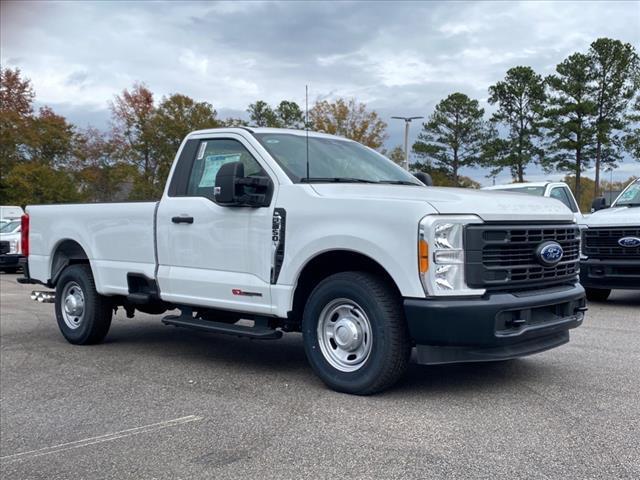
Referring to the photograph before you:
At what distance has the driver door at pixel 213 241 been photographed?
5.74 meters

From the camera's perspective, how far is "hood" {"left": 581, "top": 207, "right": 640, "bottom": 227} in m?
9.70

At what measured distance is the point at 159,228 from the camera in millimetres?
6602

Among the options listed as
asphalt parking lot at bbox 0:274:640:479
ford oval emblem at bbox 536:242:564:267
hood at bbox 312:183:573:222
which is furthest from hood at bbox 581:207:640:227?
ford oval emblem at bbox 536:242:564:267

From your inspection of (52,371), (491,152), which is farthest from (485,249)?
(491,152)

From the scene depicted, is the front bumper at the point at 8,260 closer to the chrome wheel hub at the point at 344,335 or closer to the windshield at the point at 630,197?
the windshield at the point at 630,197

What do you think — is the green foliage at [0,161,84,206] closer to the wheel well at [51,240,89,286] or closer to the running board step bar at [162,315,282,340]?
the wheel well at [51,240,89,286]

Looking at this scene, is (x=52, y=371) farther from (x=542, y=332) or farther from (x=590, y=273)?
(x=590, y=273)

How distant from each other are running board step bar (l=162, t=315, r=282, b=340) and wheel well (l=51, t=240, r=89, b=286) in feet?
6.43

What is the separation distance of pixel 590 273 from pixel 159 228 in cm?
638

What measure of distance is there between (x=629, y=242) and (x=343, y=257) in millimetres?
5879

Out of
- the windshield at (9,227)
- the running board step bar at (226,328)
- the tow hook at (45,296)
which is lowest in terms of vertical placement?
the tow hook at (45,296)

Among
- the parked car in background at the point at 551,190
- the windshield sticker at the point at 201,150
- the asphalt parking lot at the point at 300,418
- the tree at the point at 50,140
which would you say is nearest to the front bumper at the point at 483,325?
the asphalt parking lot at the point at 300,418

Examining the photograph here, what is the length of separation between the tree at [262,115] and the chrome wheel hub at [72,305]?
40.0 metres

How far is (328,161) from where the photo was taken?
6105 millimetres
